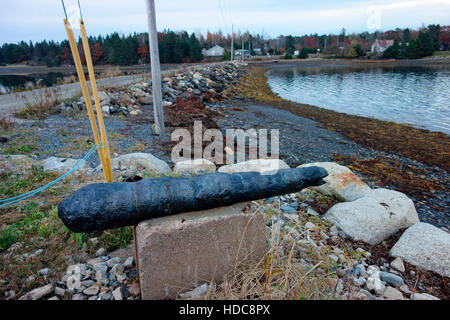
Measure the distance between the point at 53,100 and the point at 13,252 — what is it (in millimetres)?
8817

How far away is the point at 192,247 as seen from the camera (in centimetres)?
244

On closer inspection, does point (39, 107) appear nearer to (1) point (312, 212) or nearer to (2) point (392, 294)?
(1) point (312, 212)

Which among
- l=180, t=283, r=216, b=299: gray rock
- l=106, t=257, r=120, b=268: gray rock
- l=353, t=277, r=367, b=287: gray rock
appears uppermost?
l=106, t=257, r=120, b=268: gray rock

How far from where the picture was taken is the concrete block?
7.60ft

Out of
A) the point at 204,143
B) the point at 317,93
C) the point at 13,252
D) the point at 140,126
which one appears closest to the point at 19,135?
the point at 140,126

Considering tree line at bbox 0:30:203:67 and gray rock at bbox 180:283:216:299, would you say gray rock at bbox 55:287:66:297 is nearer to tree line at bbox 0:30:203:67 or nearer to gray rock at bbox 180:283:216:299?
gray rock at bbox 180:283:216:299

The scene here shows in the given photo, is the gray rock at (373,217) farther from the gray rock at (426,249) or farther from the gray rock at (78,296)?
the gray rock at (78,296)

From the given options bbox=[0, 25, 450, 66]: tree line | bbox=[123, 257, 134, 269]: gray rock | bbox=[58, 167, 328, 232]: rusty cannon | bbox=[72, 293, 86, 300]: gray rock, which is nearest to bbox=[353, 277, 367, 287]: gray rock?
bbox=[58, 167, 328, 232]: rusty cannon

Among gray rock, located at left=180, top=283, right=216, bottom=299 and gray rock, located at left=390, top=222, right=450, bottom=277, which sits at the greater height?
gray rock, located at left=180, top=283, right=216, bottom=299

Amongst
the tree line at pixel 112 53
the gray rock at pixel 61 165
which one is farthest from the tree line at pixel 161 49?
the gray rock at pixel 61 165

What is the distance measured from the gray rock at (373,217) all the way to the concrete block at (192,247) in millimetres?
1930

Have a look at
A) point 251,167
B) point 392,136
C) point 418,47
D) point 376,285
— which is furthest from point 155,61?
point 418,47

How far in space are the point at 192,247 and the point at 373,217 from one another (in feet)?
9.58

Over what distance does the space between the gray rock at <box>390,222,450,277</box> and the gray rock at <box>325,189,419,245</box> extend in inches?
12.6
